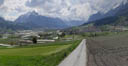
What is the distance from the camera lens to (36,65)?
26.9 metres

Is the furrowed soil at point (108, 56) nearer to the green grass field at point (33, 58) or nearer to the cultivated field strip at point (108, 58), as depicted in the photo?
the cultivated field strip at point (108, 58)

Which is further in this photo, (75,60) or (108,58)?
(108,58)

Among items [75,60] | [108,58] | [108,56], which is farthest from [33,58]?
[108,56]

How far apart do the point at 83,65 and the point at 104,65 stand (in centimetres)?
279

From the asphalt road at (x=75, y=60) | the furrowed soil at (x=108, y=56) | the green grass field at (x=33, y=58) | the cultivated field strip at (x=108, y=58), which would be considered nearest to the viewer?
the green grass field at (x=33, y=58)

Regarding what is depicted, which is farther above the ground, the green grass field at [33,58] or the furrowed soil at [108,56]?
the green grass field at [33,58]

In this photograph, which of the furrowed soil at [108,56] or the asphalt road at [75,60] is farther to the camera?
the furrowed soil at [108,56]

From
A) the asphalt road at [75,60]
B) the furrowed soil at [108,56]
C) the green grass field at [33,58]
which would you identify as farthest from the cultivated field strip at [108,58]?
the green grass field at [33,58]

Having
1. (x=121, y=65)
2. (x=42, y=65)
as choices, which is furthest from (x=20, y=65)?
(x=121, y=65)

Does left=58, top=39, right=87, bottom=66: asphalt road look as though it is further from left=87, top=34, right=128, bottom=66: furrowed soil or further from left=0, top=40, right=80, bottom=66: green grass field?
left=0, top=40, right=80, bottom=66: green grass field

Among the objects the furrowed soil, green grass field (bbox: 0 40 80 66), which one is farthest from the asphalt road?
green grass field (bbox: 0 40 80 66)

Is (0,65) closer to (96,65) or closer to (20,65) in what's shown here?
(20,65)

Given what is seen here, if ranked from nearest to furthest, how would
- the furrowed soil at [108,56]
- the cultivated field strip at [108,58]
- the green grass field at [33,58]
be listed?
1. the green grass field at [33,58]
2. the cultivated field strip at [108,58]
3. the furrowed soil at [108,56]

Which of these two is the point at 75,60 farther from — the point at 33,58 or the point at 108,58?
the point at 33,58
